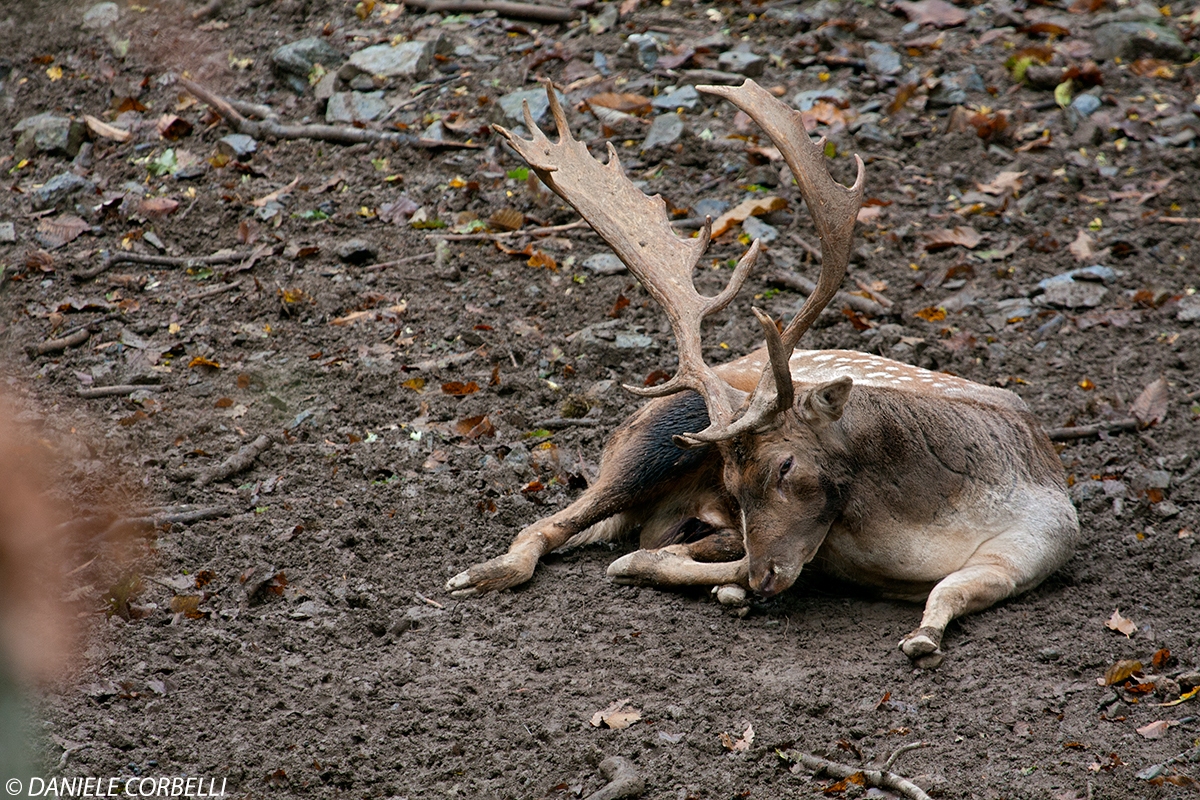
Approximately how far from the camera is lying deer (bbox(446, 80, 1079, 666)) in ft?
13.6

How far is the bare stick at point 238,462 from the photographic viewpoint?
16.0 feet

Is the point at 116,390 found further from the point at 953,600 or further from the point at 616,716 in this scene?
the point at 953,600

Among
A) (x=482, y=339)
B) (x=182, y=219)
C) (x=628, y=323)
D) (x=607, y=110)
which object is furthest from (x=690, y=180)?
(x=182, y=219)

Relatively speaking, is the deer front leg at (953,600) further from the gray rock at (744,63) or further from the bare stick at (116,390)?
the gray rock at (744,63)

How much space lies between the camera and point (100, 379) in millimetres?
5586

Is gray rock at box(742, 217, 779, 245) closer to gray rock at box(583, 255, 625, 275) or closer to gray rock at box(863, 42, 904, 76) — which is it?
gray rock at box(583, 255, 625, 275)

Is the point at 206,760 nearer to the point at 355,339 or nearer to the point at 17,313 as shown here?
the point at 355,339

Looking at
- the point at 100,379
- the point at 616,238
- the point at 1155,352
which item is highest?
the point at 616,238

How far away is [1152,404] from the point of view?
18.5 feet

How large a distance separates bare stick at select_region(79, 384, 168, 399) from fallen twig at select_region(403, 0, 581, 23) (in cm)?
506

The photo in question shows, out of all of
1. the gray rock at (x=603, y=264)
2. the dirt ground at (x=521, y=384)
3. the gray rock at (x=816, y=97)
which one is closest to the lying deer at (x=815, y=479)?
the dirt ground at (x=521, y=384)

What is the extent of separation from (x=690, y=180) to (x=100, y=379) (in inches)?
165

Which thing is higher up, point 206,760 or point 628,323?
point 206,760

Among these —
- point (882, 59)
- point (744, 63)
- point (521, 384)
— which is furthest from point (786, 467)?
point (882, 59)
